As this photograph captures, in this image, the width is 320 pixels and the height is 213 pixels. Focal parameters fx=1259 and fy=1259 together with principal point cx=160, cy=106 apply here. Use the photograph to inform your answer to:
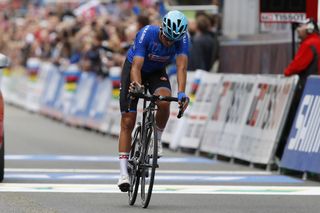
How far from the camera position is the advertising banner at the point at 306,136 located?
604 inches

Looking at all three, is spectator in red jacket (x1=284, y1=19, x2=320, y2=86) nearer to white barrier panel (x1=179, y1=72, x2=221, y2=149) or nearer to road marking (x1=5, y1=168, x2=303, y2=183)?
road marking (x1=5, y1=168, x2=303, y2=183)

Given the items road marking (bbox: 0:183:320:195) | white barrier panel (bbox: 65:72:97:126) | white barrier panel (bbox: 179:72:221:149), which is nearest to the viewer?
road marking (bbox: 0:183:320:195)

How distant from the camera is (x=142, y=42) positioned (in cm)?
1228

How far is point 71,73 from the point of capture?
28.6 meters

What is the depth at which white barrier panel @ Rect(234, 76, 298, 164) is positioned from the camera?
54.9 ft

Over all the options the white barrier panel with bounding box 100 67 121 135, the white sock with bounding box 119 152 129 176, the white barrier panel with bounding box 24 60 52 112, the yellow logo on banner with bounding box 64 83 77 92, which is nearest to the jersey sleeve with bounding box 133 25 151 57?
the white sock with bounding box 119 152 129 176

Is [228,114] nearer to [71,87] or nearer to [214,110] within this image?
[214,110]

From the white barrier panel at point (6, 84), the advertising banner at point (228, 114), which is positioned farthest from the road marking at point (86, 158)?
the white barrier panel at point (6, 84)

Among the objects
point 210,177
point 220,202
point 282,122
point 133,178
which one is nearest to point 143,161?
point 133,178

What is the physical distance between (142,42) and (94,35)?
46.8 ft

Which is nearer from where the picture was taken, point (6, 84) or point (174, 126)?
point (174, 126)

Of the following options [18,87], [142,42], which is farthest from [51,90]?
[142,42]

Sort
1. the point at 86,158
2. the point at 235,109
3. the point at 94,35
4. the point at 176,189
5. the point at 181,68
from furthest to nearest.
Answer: the point at 94,35, the point at 86,158, the point at 235,109, the point at 176,189, the point at 181,68

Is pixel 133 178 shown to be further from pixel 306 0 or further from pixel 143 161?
pixel 306 0
